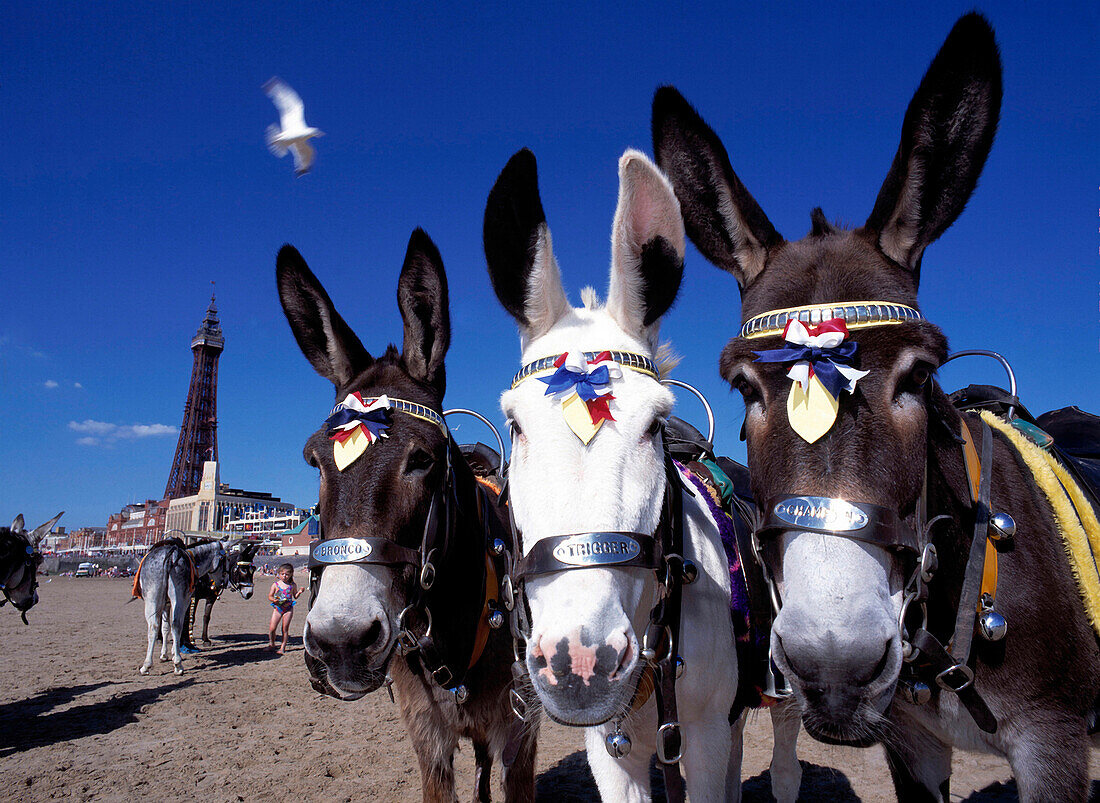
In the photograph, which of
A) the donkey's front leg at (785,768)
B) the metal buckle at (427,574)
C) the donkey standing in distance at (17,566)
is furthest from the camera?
the donkey standing in distance at (17,566)

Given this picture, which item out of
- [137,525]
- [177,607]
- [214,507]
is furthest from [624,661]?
[137,525]

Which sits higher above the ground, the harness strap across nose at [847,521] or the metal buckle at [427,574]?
the harness strap across nose at [847,521]

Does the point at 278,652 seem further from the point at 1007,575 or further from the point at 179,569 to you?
the point at 1007,575

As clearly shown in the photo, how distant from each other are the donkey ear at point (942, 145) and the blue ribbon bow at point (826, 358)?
1.90 feet

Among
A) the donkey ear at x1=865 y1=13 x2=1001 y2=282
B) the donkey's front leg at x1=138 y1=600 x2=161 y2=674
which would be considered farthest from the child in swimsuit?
the donkey ear at x1=865 y1=13 x2=1001 y2=282

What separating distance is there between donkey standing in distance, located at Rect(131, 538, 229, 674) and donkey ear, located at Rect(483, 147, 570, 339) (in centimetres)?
1451

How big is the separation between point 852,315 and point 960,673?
1.13 m

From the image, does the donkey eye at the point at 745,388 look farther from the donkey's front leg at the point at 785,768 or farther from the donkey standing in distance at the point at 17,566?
the donkey standing in distance at the point at 17,566

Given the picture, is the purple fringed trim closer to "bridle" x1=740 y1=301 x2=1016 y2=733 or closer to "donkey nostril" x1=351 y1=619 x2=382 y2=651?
"bridle" x1=740 y1=301 x2=1016 y2=733

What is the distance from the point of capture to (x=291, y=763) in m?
7.38

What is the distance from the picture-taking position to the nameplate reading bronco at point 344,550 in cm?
276

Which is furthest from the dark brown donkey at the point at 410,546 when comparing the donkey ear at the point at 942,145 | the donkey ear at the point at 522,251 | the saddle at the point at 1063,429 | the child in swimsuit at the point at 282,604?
the child in swimsuit at the point at 282,604

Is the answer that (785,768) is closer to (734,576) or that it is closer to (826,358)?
(734,576)

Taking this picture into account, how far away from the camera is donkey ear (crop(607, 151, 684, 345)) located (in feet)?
8.01
